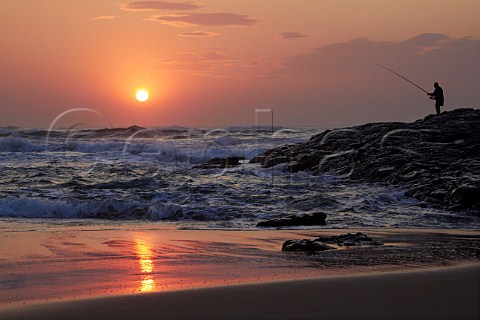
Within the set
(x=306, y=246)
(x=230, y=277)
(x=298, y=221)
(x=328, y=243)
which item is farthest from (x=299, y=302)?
(x=298, y=221)

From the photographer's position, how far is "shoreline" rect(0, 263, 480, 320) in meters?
5.48

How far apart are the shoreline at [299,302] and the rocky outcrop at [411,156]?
29.5ft

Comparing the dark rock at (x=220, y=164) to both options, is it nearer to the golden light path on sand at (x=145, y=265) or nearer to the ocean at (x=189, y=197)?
the ocean at (x=189, y=197)

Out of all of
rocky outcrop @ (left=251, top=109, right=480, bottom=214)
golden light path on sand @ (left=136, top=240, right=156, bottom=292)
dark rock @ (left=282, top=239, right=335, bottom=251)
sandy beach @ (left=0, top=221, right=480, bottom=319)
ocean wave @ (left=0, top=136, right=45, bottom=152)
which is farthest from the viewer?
ocean wave @ (left=0, top=136, right=45, bottom=152)

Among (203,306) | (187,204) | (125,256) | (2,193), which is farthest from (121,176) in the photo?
(203,306)

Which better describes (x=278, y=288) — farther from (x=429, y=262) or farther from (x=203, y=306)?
(x=429, y=262)

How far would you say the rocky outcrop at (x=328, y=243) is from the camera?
941 cm

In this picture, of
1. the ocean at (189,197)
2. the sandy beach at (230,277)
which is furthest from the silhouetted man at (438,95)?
the sandy beach at (230,277)

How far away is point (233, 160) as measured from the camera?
27.2 meters

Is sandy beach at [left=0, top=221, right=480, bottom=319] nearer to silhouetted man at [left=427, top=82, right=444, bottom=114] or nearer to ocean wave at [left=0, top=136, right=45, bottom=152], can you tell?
silhouetted man at [left=427, top=82, right=444, bottom=114]

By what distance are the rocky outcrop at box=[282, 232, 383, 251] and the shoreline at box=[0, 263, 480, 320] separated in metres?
2.45

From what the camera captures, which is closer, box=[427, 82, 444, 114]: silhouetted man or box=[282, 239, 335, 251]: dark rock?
box=[282, 239, 335, 251]: dark rock

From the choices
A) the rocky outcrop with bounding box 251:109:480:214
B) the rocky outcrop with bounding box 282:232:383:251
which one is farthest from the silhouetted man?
the rocky outcrop with bounding box 282:232:383:251

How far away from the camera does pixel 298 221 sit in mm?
13008
